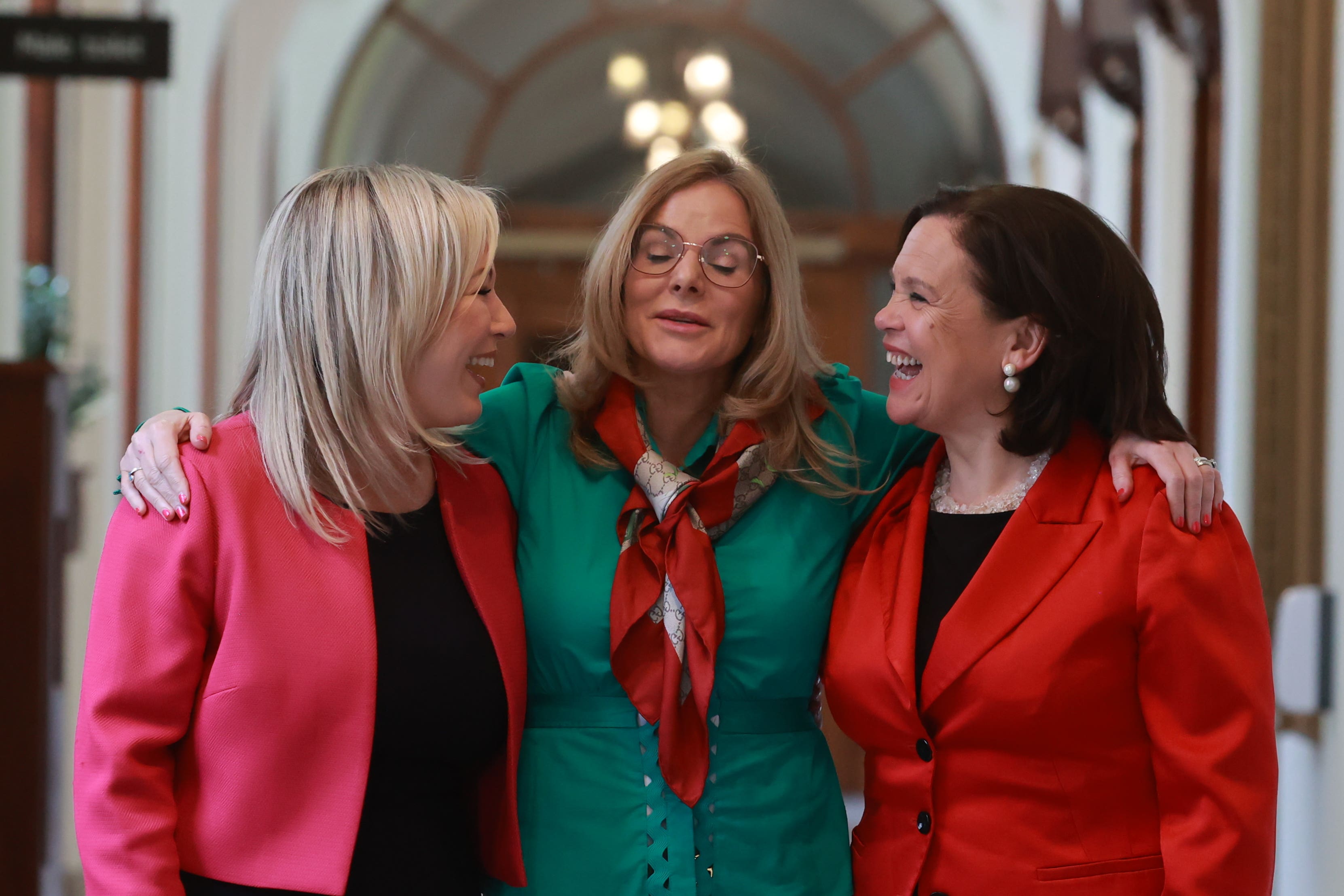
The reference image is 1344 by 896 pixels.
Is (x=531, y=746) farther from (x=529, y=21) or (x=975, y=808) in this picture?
(x=529, y=21)

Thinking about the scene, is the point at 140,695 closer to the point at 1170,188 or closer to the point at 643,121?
the point at 1170,188

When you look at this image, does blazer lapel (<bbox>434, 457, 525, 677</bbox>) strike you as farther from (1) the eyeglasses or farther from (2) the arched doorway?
(2) the arched doorway

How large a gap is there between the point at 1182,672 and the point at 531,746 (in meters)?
0.96

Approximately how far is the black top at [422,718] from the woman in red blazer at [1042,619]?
0.56 m

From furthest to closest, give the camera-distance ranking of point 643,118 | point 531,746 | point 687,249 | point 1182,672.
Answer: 1. point 643,118
2. point 687,249
3. point 531,746
4. point 1182,672

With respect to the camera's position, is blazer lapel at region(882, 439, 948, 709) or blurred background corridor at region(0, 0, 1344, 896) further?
blurred background corridor at region(0, 0, 1344, 896)

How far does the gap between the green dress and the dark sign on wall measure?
254cm

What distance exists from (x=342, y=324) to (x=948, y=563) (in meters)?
0.96

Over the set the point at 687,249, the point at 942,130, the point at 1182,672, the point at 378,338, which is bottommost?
the point at 1182,672

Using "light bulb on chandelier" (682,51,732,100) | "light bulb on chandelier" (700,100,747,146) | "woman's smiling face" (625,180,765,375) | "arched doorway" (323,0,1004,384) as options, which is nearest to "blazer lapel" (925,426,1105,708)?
"woman's smiling face" (625,180,765,375)

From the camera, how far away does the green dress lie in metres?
2.07

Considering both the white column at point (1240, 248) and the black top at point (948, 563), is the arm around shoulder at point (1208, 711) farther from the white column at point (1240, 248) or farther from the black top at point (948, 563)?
the white column at point (1240, 248)

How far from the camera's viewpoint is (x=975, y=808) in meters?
1.93

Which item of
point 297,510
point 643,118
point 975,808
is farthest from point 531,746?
point 643,118
